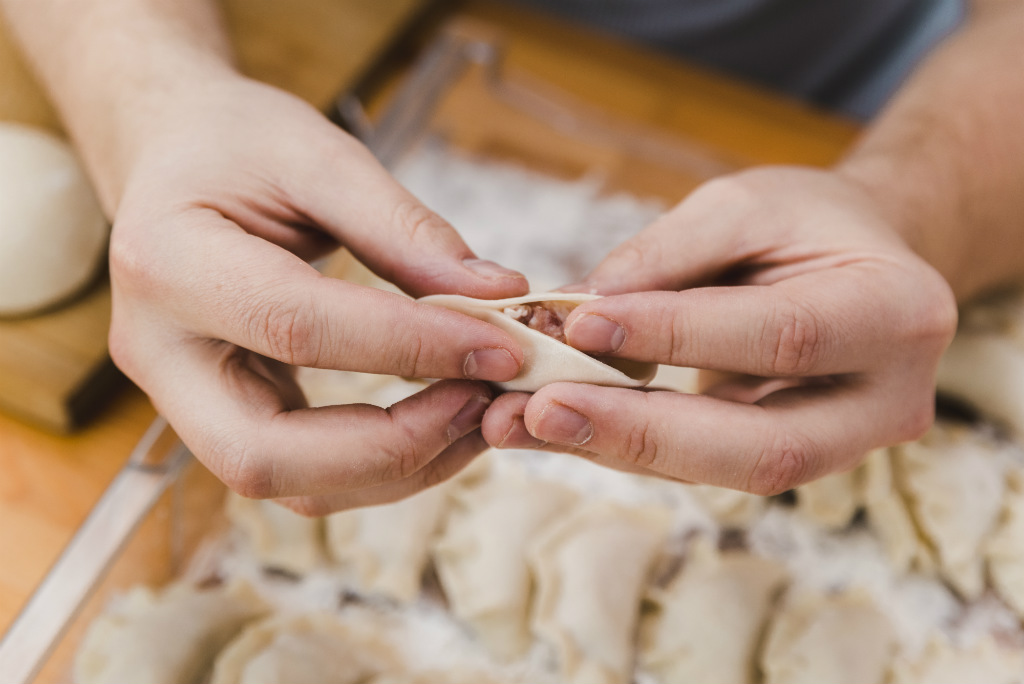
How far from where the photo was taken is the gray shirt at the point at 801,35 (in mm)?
2010

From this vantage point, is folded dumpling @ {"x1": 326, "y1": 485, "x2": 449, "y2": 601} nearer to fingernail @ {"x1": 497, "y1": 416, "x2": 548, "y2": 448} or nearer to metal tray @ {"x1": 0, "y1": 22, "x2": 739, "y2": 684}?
metal tray @ {"x1": 0, "y1": 22, "x2": 739, "y2": 684}

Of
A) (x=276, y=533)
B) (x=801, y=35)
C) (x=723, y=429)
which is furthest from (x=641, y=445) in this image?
(x=801, y=35)

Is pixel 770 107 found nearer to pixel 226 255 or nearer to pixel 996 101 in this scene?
pixel 996 101

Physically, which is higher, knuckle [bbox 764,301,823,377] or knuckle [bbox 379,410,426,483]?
knuckle [bbox 764,301,823,377]

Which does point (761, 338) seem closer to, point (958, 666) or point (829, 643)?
point (829, 643)

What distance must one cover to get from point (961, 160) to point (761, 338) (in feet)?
2.68

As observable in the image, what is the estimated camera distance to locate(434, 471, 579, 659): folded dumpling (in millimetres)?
1292

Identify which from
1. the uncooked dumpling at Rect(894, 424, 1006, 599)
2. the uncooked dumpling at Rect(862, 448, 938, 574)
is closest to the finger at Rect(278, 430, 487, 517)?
the uncooked dumpling at Rect(862, 448, 938, 574)

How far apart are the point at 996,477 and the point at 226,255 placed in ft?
4.91

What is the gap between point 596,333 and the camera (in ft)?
2.84

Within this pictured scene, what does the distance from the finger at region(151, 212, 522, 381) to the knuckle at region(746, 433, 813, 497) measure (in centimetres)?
35

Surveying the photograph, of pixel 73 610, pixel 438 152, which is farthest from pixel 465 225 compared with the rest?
pixel 73 610

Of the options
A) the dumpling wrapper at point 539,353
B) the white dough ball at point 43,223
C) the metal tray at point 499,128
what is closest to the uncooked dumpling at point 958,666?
the dumpling wrapper at point 539,353

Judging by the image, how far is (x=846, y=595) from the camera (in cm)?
139
